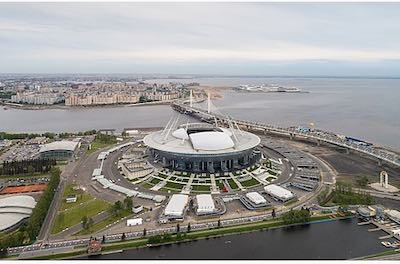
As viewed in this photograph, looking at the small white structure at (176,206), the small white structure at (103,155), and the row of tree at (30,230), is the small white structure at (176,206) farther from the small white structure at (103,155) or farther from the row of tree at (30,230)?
the small white structure at (103,155)

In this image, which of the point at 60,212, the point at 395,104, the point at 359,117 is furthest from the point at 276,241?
the point at 395,104

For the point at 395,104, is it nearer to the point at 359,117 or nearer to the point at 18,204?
the point at 359,117

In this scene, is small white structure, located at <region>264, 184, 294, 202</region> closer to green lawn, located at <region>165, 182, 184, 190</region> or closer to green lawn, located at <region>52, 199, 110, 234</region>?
green lawn, located at <region>165, 182, 184, 190</region>

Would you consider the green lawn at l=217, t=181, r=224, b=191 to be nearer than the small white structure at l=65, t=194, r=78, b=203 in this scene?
No

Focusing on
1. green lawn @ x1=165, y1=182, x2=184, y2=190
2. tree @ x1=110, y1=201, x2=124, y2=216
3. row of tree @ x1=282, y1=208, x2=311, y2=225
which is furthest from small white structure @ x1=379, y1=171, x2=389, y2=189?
tree @ x1=110, y1=201, x2=124, y2=216

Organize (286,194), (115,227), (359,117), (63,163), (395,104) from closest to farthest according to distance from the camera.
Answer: (115,227) < (286,194) < (63,163) < (359,117) < (395,104)

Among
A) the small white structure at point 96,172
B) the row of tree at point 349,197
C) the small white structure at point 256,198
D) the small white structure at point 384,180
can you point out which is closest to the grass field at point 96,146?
the small white structure at point 96,172
